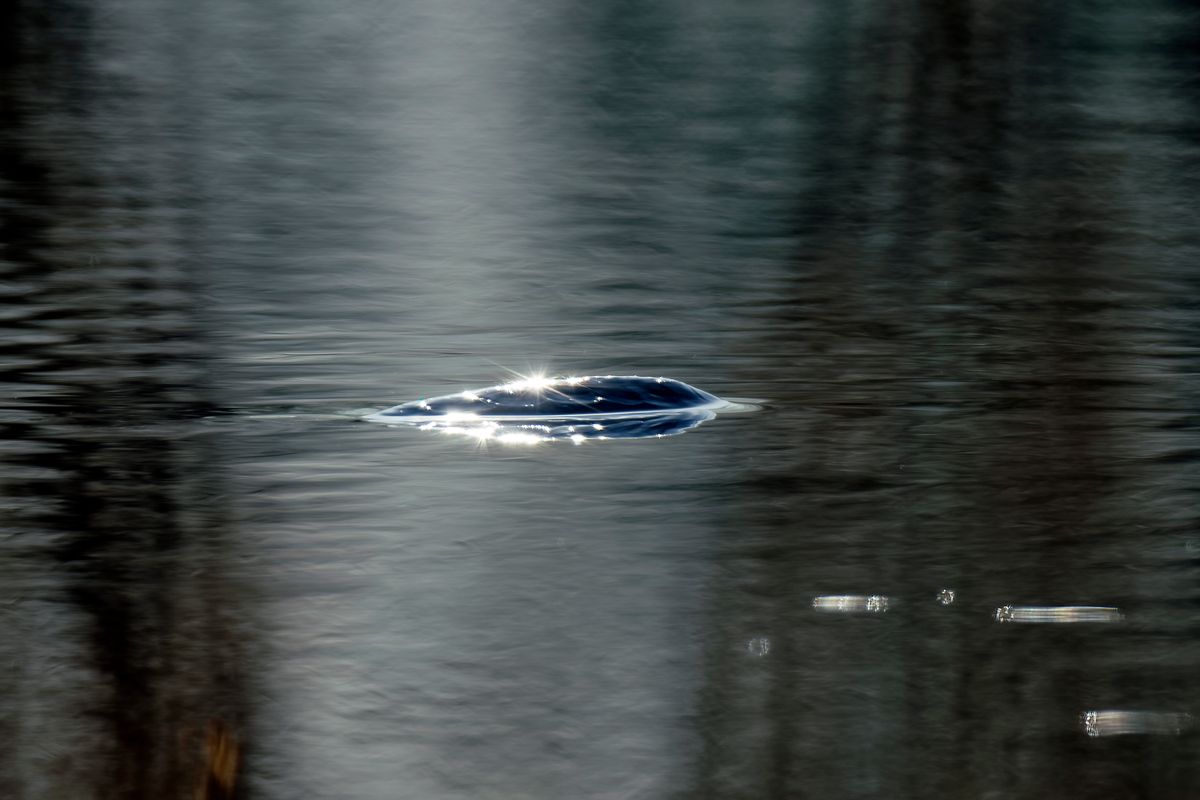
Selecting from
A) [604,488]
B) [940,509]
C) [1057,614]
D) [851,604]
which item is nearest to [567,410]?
[604,488]

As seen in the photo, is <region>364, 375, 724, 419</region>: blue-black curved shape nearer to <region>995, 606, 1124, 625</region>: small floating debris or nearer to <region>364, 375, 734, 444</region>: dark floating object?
<region>364, 375, 734, 444</region>: dark floating object

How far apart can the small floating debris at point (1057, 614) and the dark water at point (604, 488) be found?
2 cm

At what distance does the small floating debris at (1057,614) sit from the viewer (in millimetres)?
4625

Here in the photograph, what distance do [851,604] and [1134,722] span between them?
2.87 ft

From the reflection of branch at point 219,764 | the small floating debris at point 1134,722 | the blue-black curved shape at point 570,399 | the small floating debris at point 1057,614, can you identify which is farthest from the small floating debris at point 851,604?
the blue-black curved shape at point 570,399

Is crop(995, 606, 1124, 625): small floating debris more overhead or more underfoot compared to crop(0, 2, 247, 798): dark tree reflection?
more underfoot

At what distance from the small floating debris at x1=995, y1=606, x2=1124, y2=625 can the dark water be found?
0.02 metres

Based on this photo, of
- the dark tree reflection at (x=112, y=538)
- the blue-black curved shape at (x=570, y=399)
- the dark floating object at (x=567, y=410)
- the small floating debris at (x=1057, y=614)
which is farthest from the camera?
the blue-black curved shape at (x=570, y=399)

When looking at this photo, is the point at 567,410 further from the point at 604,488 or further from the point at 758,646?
the point at 758,646

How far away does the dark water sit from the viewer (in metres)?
3.92

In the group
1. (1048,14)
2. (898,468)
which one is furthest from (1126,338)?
(1048,14)

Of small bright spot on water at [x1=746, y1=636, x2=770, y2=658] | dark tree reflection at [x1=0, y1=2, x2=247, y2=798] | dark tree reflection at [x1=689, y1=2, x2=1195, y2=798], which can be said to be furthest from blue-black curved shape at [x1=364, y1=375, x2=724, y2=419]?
small bright spot on water at [x1=746, y1=636, x2=770, y2=658]

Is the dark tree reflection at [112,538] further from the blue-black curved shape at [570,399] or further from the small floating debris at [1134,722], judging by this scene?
the small floating debris at [1134,722]

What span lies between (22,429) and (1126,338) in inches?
173
